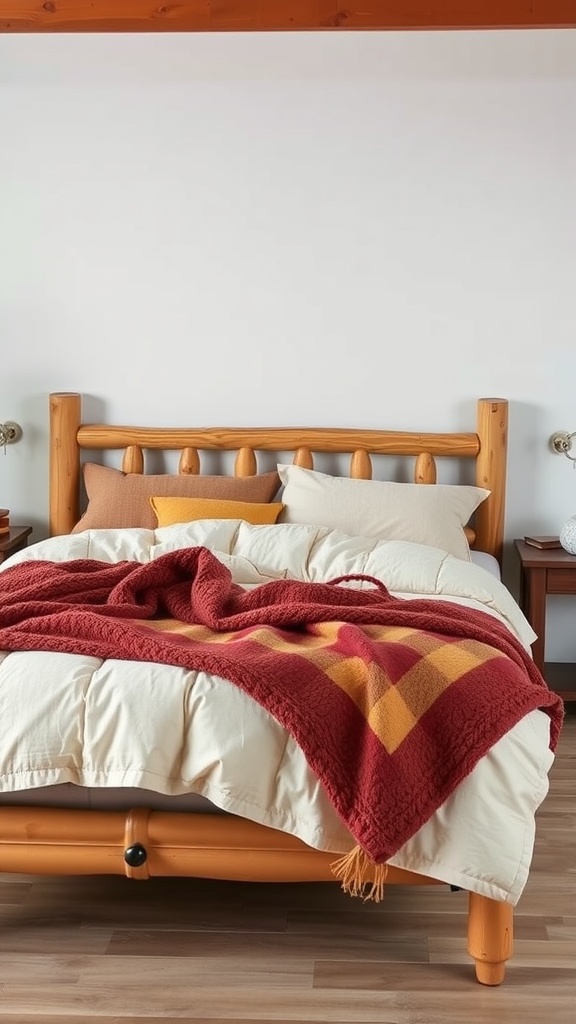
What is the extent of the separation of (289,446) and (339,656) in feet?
5.49

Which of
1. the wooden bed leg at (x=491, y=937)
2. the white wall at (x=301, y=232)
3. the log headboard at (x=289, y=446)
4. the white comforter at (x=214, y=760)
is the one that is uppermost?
the white wall at (x=301, y=232)

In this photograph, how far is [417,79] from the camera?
3959 millimetres

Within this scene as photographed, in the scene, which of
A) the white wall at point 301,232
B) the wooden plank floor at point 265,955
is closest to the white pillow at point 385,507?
the white wall at point 301,232

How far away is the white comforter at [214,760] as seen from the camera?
2213 mm

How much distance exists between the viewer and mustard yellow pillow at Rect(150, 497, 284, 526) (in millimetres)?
3750

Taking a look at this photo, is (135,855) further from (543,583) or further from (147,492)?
(543,583)

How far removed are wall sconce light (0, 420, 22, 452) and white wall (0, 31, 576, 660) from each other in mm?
129

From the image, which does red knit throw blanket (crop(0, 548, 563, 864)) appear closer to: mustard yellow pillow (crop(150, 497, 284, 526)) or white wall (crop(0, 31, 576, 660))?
mustard yellow pillow (crop(150, 497, 284, 526))

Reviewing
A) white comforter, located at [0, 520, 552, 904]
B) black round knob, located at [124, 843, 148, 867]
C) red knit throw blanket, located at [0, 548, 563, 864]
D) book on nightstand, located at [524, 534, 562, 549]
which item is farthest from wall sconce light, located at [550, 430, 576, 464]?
black round knob, located at [124, 843, 148, 867]

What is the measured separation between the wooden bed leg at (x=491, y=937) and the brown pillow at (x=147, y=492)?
74.5 inches

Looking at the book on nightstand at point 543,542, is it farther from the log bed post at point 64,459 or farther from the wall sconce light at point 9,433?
the wall sconce light at point 9,433

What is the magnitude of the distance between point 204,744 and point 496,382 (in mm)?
2186

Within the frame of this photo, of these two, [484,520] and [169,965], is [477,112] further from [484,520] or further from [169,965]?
[169,965]

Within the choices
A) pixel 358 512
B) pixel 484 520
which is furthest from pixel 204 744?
pixel 484 520
